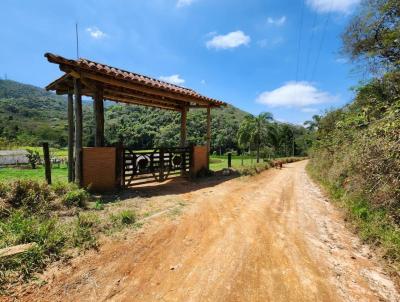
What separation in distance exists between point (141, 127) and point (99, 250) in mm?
58448

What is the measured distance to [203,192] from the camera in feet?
28.1

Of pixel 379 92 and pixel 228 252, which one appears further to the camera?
pixel 379 92

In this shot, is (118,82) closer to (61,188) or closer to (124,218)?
(61,188)

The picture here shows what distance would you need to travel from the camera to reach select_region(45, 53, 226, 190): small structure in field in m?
7.18

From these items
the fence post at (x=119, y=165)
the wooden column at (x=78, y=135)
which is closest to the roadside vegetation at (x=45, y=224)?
the wooden column at (x=78, y=135)

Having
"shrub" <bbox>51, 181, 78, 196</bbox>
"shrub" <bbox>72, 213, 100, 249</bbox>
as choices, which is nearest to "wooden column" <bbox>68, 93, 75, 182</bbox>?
"shrub" <bbox>51, 181, 78, 196</bbox>

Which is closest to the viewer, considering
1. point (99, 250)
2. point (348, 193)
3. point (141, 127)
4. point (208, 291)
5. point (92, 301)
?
point (92, 301)

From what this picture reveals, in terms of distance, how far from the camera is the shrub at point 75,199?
5.67 metres

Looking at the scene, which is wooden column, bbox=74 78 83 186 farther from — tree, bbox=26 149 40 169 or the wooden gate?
tree, bbox=26 149 40 169

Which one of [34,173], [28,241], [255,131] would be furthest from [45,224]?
[255,131]

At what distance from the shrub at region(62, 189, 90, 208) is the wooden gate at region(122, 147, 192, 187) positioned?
100 inches

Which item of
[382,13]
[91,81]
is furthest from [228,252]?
[382,13]

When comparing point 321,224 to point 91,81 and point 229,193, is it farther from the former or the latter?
point 91,81

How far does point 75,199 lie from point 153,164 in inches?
163
